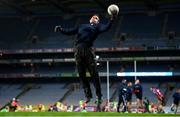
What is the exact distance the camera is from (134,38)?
36.7 metres

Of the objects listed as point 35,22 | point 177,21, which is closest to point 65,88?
point 35,22

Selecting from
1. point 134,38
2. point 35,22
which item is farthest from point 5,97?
point 134,38

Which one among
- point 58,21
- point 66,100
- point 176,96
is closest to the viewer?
point 176,96

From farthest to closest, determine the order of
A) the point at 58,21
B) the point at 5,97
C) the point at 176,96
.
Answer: the point at 58,21 < the point at 5,97 < the point at 176,96

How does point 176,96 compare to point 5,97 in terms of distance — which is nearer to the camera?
point 176,96

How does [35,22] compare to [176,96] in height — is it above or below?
above

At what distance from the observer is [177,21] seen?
37250 millimetres

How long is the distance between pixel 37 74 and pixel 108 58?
19.9ft

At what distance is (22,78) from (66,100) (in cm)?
602

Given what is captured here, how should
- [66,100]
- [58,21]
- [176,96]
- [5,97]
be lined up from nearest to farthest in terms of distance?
[176,96], [66,100], [5,97], [58,21]

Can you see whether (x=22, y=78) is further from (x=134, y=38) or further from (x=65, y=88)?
(x=134, y=38)

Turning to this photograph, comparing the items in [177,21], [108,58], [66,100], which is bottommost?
[66,100]

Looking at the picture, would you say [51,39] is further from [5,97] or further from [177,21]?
[177,21]

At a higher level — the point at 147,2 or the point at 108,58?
the point at 147,2
